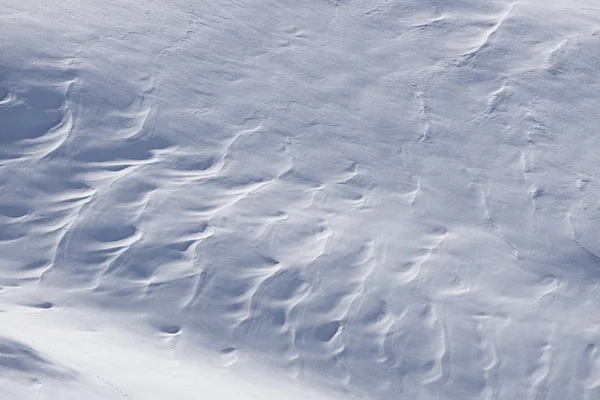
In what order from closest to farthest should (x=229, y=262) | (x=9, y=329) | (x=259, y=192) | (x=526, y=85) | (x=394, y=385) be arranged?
1. (x=9, y=329)
2. (x=394, y=385)
3. (x=229, y=262)
4. (x=259, y=192)
5. (x=526, y=85)

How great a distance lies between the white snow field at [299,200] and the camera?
408 cm

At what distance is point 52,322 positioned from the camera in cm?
397

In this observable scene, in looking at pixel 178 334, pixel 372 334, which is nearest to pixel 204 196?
pixel 178 334

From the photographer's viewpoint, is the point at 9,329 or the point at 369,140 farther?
the point at 369,140

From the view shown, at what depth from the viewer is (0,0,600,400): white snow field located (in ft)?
13.4

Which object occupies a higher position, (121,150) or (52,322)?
(121,150)

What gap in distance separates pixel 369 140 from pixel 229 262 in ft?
4.15

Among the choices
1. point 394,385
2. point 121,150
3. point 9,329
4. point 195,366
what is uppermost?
point 121,150

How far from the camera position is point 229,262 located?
4.36 metres

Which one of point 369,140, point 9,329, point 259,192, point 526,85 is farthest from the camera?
point 526,85

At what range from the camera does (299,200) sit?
4.65 metres

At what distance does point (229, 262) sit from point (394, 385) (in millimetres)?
1087

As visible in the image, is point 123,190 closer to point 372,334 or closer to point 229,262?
point 229,262

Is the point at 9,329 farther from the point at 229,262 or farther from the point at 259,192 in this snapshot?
the point at 259,192
